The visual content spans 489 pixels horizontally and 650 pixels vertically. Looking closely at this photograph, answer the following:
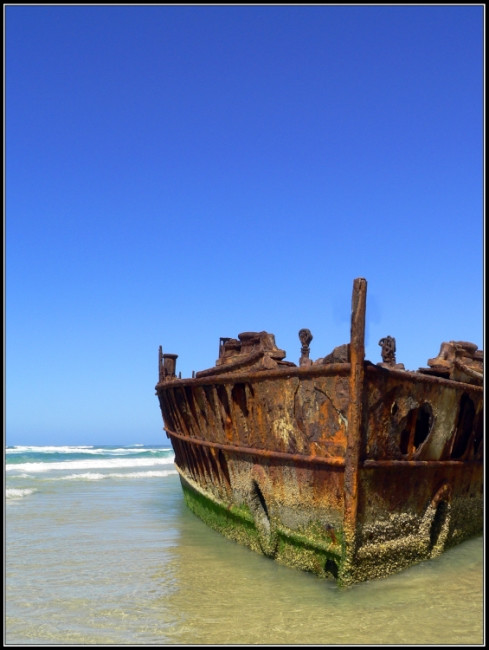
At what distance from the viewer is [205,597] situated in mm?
5711

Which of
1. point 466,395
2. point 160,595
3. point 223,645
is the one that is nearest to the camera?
point 223,645

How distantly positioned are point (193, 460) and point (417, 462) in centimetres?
473

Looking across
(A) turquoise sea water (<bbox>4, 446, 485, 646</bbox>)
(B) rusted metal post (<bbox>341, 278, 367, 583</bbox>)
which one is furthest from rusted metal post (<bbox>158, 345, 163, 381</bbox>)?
(B) rusted metal post (<bbox>341, 278, 367, 583</bbox>)

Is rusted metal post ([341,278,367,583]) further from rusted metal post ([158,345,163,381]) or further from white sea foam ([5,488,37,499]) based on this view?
white sea foam ([5,488,37,499])

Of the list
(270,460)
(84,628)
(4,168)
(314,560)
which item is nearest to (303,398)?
(270,460)

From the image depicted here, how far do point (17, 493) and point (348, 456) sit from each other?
12.3 meters

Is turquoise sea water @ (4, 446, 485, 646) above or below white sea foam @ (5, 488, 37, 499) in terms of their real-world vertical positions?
above

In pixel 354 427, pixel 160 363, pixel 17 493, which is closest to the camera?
pixel 354 427

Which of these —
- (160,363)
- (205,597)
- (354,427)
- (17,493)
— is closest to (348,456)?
(354,427)

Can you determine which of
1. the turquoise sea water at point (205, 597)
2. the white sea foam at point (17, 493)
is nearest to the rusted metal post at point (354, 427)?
the turquoise sea water at point (205, 597)

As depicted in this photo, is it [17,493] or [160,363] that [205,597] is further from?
[17,493]

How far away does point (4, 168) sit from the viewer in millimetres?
6137

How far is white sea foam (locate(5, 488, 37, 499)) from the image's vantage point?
14.4 m

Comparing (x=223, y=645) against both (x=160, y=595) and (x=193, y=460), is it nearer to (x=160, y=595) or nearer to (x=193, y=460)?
(x=160, y=595)
